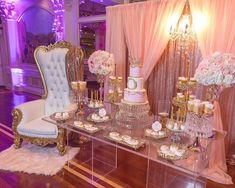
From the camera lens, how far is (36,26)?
7324 mm

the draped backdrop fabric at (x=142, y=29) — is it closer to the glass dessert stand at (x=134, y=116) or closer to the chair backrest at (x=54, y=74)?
the chair backrest at (x=54, y=74)

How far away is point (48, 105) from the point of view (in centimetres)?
381

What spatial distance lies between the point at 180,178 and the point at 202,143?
87 centimetres

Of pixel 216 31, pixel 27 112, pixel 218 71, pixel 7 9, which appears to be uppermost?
pixel 7 9

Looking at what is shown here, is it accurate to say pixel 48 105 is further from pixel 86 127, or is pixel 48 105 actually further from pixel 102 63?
pixel 86 127

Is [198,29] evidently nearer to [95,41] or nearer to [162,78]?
[162,78]

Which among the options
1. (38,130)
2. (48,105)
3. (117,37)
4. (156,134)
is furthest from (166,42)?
(38,130)

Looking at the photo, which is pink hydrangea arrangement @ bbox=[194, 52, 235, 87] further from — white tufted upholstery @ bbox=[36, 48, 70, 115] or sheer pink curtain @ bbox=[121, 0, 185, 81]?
white tufted upholstery @ bbox=[36, 48, 70, 115]

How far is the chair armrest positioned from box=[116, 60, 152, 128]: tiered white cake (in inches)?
66.8

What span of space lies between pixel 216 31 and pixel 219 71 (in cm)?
110

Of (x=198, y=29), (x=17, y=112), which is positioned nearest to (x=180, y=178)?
(x=198, y=29)

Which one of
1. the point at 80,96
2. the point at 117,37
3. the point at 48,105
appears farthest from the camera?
the point at 117,37

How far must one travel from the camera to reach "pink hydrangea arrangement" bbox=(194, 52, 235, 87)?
84.5 inches

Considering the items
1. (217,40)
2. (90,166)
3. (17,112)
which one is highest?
(217,40)
